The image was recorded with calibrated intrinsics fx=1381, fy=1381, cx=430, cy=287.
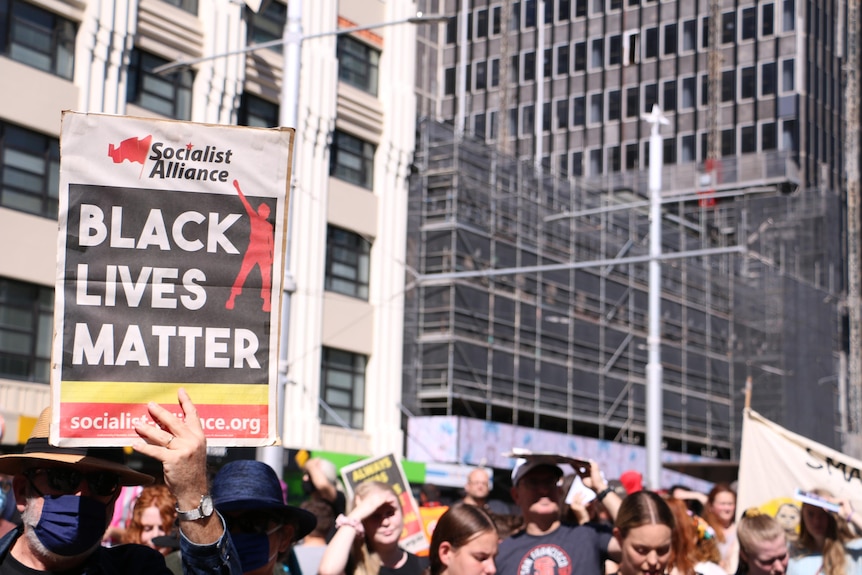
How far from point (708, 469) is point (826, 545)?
25795 mm

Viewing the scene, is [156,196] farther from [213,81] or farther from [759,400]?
[759,400]

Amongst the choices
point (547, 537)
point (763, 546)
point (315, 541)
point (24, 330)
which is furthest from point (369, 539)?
point (24, 330)

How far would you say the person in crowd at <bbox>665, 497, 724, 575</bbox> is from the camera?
6781 millimetres

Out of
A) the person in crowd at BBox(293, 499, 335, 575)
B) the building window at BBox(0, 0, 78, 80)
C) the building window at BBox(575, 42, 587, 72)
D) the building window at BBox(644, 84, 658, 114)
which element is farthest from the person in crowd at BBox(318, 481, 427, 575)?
the building window at BBox(575, 42, 587, 72)

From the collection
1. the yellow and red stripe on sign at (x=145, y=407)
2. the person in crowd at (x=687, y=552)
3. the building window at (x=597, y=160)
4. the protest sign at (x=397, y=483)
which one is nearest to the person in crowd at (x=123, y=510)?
the protest sign at (x=397, y=483)

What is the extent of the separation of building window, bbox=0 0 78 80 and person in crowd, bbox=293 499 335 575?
1698 centimetres

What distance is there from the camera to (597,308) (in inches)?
1660

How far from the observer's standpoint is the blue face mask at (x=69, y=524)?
329cm

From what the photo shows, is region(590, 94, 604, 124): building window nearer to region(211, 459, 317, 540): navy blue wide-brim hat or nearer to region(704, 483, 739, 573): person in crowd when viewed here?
region(704, 483, 739, 573): person in crowd

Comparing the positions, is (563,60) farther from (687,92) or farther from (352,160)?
(352,160)

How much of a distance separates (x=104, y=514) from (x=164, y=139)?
38.0 inches

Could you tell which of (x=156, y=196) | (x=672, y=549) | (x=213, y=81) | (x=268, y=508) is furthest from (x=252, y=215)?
(x=213, y=81)

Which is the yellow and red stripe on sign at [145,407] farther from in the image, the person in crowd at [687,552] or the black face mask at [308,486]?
the black face mask at [308,486]

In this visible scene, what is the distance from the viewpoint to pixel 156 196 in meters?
3.56
